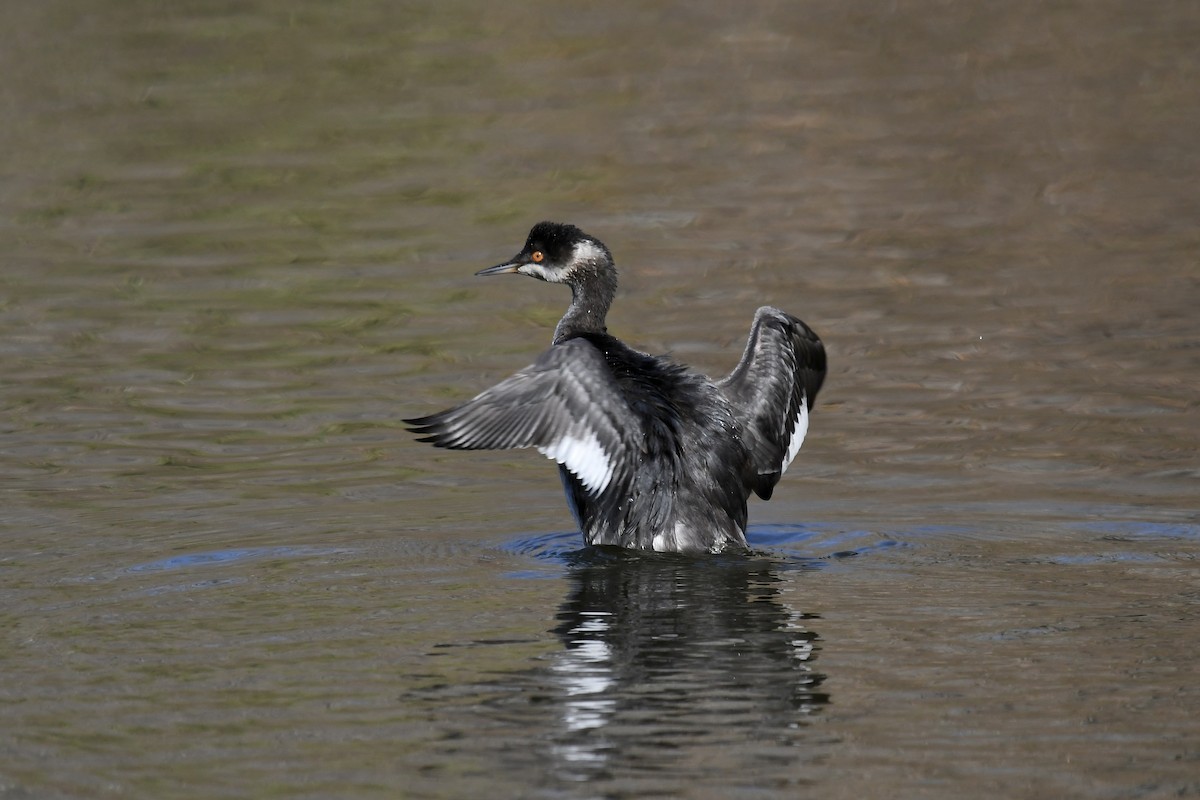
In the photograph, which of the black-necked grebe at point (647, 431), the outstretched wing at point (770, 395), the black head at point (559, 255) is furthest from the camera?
the black head at point (559, 255)

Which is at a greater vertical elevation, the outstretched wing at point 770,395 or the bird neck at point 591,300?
the bird neck at point 591,300

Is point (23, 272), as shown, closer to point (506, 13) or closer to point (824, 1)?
point (506, 13)

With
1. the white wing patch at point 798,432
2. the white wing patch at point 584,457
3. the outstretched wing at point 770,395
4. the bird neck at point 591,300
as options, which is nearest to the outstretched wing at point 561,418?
the white wing patch at point 584,457

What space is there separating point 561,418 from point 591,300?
178 cm

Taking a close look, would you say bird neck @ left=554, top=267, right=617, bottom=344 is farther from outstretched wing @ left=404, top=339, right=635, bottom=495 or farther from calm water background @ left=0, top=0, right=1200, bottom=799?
outstretched wing @ left=404, top=339, right=635, bottom=495

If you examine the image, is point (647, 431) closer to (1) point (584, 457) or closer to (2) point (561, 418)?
(1) point (584, 457)

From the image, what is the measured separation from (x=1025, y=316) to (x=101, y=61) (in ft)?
43.1

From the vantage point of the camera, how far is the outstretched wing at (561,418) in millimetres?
8953

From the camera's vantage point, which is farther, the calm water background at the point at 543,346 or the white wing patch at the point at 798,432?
the white wing patch at the point at 798,432

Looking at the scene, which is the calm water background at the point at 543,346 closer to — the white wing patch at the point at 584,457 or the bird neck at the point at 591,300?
the white wing patch at the point at 584,457

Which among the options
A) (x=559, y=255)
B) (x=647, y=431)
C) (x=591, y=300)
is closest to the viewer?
(x=647, y=431)

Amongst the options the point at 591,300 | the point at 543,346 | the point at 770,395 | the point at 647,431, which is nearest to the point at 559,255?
the point at 591,300

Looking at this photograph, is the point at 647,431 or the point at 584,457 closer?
the point at 584,457

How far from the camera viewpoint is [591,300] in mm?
10797
